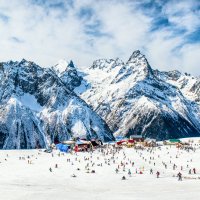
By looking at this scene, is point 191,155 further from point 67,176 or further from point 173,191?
point 173,191

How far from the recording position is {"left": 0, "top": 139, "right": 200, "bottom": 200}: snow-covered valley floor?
200ft

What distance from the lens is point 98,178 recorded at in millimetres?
82438

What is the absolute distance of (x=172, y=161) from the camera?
11388 centimetres

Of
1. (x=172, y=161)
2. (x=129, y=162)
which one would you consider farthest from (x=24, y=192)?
(x=172, y=161)

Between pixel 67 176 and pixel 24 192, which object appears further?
pixel 67 176

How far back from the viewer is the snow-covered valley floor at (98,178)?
61031 mm

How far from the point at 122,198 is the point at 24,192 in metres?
15.0

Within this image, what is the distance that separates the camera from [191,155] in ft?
398

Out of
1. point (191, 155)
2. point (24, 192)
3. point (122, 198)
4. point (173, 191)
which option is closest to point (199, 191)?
point (173, 191)

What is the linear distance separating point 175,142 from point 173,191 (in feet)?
287

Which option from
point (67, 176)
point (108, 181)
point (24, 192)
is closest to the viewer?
point (24, 192)

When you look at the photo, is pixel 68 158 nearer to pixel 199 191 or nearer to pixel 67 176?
pixel 67 176

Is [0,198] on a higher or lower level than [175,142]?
lower

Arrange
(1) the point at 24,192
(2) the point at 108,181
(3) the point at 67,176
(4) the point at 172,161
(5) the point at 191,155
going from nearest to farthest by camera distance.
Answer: (1) the point at 24,192, (2) the point at 108,181, (3) the point at 67,176, (4) the point at 172,161, (5) the point at 191,155
